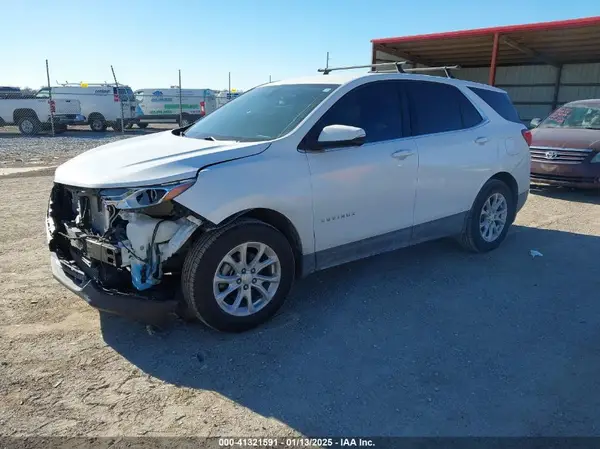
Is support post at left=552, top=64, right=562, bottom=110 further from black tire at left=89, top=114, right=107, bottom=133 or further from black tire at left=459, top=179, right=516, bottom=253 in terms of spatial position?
black tire at left=89, top=114, right=107, bottom=133

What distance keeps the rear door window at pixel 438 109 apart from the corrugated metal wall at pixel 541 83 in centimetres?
1358

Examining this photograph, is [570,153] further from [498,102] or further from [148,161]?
[148,161]

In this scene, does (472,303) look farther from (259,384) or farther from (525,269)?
(259,384)

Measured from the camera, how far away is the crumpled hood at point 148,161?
321 cm

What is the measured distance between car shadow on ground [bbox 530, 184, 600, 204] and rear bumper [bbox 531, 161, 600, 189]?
250 millimetres

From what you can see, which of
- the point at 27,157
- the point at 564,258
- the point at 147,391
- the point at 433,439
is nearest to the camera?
the point at 433,439

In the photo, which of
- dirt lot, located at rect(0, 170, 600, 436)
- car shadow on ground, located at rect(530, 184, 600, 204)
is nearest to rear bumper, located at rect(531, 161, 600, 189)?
car shadow on ground, located at rect(530, 184, 600, 204)

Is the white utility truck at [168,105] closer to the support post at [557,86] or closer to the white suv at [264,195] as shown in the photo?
the support post at [557,86]

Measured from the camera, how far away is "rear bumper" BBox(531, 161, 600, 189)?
8148 mm

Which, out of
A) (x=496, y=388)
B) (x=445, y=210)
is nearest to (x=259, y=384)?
(x=496, y=388)

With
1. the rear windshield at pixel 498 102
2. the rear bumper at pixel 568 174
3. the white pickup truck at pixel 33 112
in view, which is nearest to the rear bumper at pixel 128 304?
the rear windshield at pixel 498 102

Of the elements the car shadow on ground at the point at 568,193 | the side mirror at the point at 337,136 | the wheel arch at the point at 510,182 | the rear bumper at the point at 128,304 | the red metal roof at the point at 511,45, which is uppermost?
the red metal roof at the point at 511,45

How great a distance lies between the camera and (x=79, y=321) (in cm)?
379

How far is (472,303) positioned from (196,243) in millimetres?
2357
